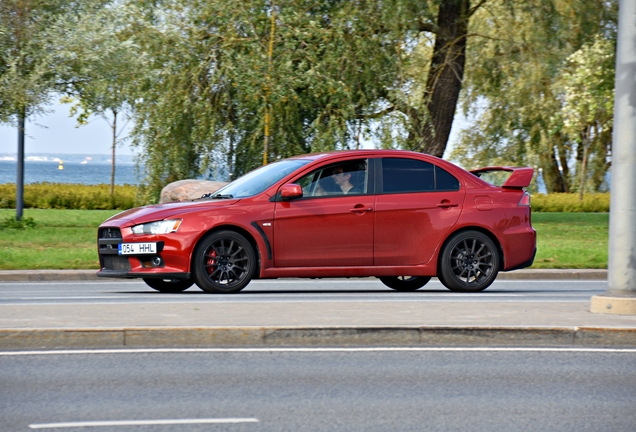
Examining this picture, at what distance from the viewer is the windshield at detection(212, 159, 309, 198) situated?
12.9 m

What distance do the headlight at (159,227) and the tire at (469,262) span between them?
124 inches

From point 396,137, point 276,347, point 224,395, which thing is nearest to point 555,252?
point 396,137

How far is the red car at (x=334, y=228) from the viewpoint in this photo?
485 inches

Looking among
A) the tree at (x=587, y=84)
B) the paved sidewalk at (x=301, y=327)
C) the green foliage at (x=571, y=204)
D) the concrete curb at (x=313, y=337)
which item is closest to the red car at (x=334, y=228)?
the paved sidewalk at (x=301, y=327)

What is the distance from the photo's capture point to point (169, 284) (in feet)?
44.4

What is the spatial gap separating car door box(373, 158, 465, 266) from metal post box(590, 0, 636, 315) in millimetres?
3068

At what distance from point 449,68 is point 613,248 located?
16617mm

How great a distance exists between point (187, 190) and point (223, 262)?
391 inches

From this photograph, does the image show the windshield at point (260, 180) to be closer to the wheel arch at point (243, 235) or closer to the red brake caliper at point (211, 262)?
the wheel arch at point (243, 235)

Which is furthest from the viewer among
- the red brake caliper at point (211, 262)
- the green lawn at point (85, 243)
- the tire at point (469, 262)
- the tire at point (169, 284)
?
the green lawn at point (85, 243)

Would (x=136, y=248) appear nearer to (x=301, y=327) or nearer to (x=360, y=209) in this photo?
(x=360, y=209)

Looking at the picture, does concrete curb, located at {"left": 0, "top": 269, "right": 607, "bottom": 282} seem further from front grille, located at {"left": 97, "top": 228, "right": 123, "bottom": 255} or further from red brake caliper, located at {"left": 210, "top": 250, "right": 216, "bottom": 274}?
red brake caliper, located at {"left": 210, "top": 250, "right": 216, "bottom": 274}

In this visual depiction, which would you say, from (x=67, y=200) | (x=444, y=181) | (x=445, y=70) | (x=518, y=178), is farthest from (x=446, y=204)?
(x=67, y=200)

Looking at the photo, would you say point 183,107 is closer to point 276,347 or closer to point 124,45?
point 124,45
